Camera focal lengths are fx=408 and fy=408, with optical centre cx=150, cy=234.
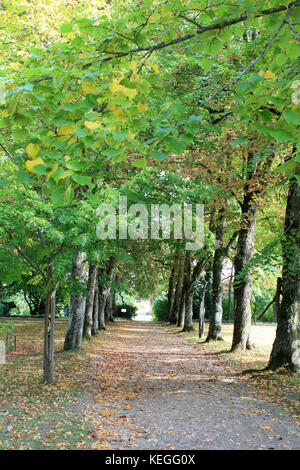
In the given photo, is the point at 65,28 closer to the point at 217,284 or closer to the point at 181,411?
the point at 181,411

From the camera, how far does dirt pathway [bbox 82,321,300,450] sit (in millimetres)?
5805

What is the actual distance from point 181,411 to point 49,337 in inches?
139

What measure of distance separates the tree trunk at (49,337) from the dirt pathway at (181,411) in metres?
0.99

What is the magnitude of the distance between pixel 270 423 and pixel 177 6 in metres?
6.21

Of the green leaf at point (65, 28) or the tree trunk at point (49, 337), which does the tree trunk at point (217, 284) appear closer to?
the tree trunk at point (49, 337)

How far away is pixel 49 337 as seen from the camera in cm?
937

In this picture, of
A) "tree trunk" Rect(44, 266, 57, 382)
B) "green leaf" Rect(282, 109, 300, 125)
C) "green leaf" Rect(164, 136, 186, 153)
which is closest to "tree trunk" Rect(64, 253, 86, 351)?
"tree trunk" Rect(44, 266, 57, 382)

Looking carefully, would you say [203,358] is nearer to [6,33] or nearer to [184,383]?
[184,383]

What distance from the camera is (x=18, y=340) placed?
18484 mm

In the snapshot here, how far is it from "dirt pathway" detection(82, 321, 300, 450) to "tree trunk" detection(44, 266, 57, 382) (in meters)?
0.99

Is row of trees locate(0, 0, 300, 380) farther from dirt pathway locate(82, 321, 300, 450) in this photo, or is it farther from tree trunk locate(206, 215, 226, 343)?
dirt pathway locate(82, 321, 300, 450)

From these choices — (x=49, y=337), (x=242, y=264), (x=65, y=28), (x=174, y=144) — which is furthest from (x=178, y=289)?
(x=174, y=144)

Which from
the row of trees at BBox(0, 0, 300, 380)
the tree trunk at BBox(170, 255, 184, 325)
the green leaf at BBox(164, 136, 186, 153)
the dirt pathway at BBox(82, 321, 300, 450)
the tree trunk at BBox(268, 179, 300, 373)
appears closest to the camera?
the green leaf at BBox(164, 136, 186, 153)

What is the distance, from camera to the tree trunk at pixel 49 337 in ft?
30.2
